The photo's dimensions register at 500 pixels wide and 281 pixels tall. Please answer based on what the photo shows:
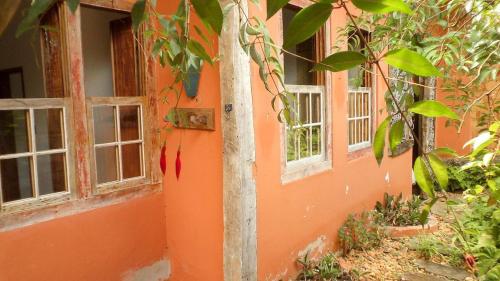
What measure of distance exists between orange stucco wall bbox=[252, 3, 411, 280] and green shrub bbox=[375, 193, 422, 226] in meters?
0.13

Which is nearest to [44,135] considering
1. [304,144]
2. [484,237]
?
[304,144]

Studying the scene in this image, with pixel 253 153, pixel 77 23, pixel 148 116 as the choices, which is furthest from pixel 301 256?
pixel 77 23

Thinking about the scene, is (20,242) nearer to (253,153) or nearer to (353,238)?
(253,153)

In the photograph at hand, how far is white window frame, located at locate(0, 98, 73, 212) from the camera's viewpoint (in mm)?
2385

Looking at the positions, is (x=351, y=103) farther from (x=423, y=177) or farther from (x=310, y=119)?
(x=423, y=177)

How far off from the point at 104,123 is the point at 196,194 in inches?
39.7

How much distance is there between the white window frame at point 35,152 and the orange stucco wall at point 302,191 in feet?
4.70

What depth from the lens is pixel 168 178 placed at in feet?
10.7

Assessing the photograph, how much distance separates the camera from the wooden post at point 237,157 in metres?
2.77

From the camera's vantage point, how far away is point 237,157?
2.82 meters

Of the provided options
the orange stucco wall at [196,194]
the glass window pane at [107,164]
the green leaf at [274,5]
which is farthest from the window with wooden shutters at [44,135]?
the green leaf at [274,5]

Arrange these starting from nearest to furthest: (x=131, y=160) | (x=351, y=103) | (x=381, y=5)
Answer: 1. (x=381, y=5)
2. (x=131, y=160)
3. (x=351, y=103)

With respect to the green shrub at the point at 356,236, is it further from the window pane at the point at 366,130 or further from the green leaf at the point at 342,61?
the green leaf at the point at 342,61

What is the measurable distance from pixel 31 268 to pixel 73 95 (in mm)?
1190
